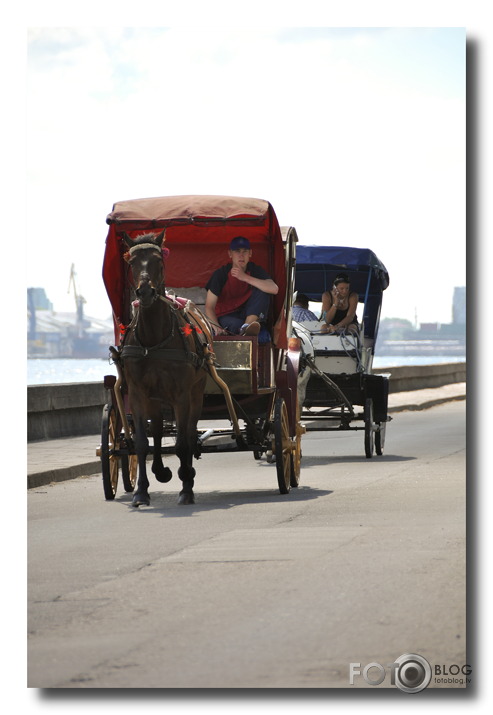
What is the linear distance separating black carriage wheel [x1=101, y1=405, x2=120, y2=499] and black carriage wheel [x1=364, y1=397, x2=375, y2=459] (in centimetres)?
543

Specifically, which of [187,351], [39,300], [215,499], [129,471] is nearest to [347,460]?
[129,471]

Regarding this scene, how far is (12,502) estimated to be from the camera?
6.83 meters

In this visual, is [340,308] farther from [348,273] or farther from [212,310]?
[212,310]

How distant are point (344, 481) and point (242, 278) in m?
2.72

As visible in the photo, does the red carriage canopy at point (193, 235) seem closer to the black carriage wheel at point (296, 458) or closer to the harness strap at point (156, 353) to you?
the black carriage wheel at point (296, 458)

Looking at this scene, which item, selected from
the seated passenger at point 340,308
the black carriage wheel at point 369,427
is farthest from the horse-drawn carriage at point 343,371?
Result: the seated passenger at point 340,308

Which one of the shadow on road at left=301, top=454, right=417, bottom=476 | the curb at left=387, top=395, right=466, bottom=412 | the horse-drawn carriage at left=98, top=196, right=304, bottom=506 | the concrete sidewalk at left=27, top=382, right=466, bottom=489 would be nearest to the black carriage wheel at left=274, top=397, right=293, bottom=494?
the horse-drawn carriage at left=98, top=196, right=304, bottom=506

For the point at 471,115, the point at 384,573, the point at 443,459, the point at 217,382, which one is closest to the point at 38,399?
the point at 443,459

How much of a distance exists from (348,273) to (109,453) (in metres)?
8.86

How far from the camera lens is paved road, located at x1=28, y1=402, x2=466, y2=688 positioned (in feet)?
19.5

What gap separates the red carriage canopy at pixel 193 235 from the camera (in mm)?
13055

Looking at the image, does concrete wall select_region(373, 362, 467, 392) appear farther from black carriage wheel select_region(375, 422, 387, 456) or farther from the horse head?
the horse head

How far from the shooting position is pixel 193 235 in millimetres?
14820

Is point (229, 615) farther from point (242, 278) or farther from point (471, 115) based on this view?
point (242, 278)
